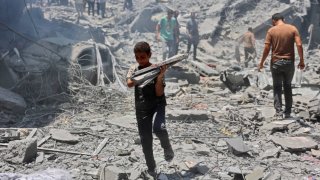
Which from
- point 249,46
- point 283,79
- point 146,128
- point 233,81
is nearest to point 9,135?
point 146,128

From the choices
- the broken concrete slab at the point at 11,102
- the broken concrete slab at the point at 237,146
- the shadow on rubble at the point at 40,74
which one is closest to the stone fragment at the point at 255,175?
the broken concrete slab at the point at 237,146

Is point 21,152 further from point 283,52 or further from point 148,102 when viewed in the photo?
point 283,52

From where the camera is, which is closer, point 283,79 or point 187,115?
point 283,79

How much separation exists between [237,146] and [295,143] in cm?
91

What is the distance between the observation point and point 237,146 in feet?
17.6

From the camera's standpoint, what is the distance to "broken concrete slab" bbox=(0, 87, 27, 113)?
7.31 meters

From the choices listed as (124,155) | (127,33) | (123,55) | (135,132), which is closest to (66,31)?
(123,55)

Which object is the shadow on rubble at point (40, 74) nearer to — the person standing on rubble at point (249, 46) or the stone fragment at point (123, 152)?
the stone fragment at point (123, 152)

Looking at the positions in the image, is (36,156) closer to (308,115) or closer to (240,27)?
(308,115)

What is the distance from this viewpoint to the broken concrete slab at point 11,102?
24.0ft

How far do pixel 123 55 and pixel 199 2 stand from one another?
8459 mm

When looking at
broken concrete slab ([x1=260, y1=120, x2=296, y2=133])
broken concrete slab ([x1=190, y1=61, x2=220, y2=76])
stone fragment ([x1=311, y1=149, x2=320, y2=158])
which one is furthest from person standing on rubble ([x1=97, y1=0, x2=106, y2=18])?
stone fragment ([x1=311, y1=149, x2=320, y2=158])

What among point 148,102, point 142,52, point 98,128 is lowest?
point 98,128

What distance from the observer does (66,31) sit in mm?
14305
